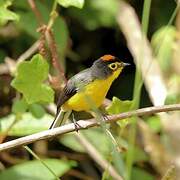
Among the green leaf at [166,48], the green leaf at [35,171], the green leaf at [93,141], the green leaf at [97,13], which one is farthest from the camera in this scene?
the green leaf at [97,13]

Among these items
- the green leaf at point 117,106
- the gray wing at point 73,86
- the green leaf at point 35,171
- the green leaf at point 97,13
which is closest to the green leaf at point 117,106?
the green leaf at point 117,106

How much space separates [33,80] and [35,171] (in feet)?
3.33

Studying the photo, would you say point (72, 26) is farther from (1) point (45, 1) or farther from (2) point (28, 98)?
(2) point (28, 98)

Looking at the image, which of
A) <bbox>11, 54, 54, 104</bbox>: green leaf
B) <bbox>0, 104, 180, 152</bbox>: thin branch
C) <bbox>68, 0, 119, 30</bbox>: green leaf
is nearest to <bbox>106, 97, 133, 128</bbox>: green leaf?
<bbox>0, 104, 180, 152</bbox>: thin branch

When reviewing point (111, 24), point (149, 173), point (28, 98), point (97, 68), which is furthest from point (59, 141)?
point (28, 98)

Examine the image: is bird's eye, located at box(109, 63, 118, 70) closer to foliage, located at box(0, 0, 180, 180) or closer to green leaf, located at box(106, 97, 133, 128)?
foliage, located at box(0, 0, 180, 180)

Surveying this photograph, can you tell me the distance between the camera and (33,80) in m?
2.79

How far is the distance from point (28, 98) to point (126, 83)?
6.62ft

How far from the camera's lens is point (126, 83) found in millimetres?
4750

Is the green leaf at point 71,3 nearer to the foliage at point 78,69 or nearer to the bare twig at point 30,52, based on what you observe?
the foliage at point 78,69

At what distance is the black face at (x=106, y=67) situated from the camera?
3126mm

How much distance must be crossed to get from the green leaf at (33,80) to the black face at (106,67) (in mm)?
385

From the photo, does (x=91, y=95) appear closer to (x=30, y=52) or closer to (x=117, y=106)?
(x=117, y=106)

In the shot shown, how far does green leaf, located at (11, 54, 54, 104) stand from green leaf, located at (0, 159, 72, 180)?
886 mm
